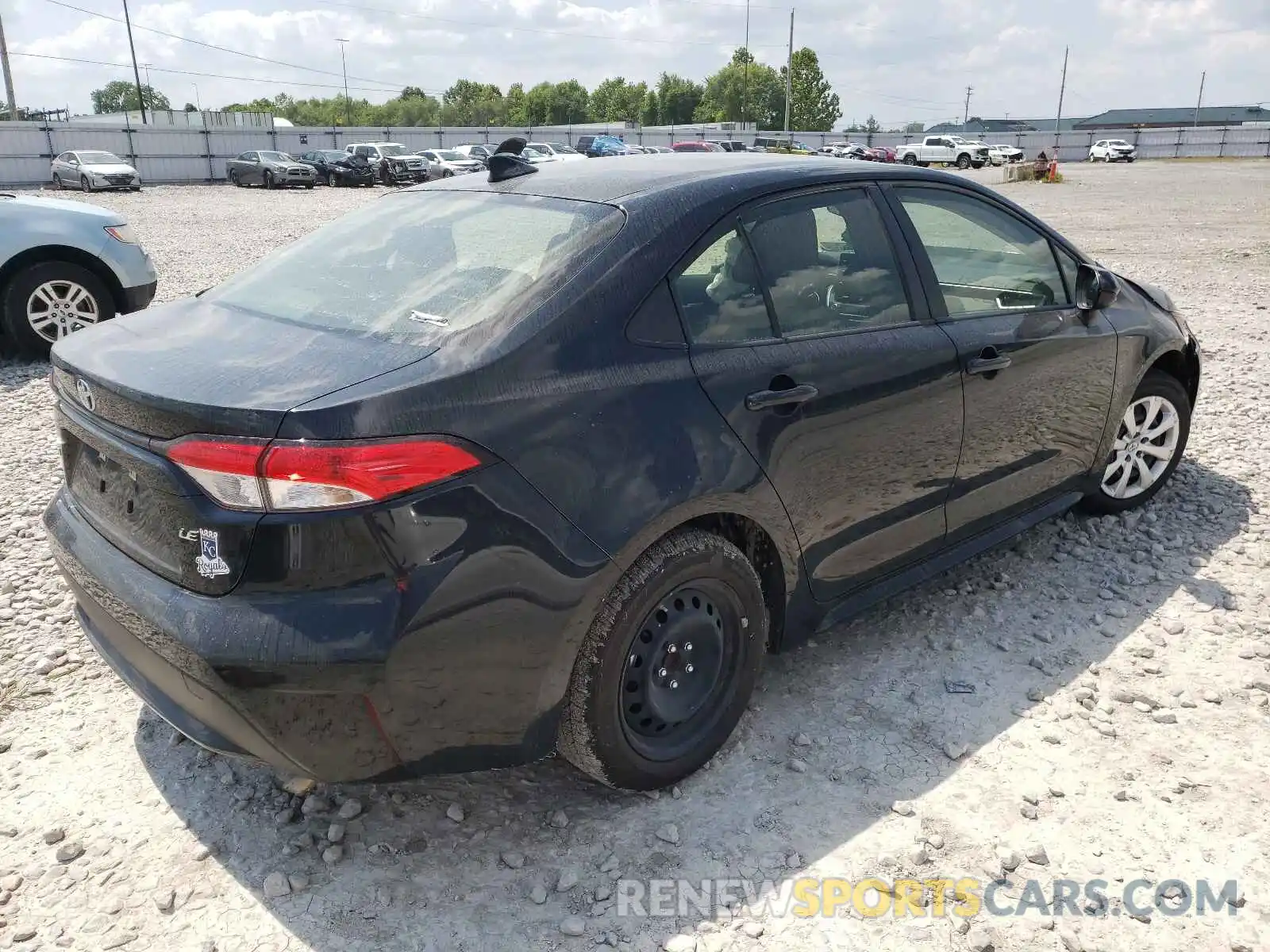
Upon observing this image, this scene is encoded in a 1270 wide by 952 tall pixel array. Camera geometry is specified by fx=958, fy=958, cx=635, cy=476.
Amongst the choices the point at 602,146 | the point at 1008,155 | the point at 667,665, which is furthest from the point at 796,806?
the point at 1008,155

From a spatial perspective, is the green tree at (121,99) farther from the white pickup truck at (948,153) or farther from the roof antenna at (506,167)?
the roof antenna at (506,167)

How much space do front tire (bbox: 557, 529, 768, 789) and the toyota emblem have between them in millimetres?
1418

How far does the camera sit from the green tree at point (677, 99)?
407 ft

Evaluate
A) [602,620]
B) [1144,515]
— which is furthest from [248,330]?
[1144,515]

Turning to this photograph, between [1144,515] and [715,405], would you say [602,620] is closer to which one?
[715,405]

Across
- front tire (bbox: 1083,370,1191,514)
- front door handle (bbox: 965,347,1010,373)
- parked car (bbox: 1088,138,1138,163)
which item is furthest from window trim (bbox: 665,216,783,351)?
parked car (bbox: 1088,138,1138,163)

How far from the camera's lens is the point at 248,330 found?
8.46 ft

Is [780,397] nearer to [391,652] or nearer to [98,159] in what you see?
[391,652]

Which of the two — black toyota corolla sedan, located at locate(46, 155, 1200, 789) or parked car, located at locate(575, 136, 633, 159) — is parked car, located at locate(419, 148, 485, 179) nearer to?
parked car, located at locate(575, 136, 633, 159)

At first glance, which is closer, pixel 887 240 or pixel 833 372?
pixel 833 372

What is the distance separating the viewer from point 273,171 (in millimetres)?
34531

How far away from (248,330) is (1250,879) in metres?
2.96

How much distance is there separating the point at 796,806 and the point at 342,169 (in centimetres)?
3693

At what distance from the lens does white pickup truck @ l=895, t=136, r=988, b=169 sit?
4916 centimetres
